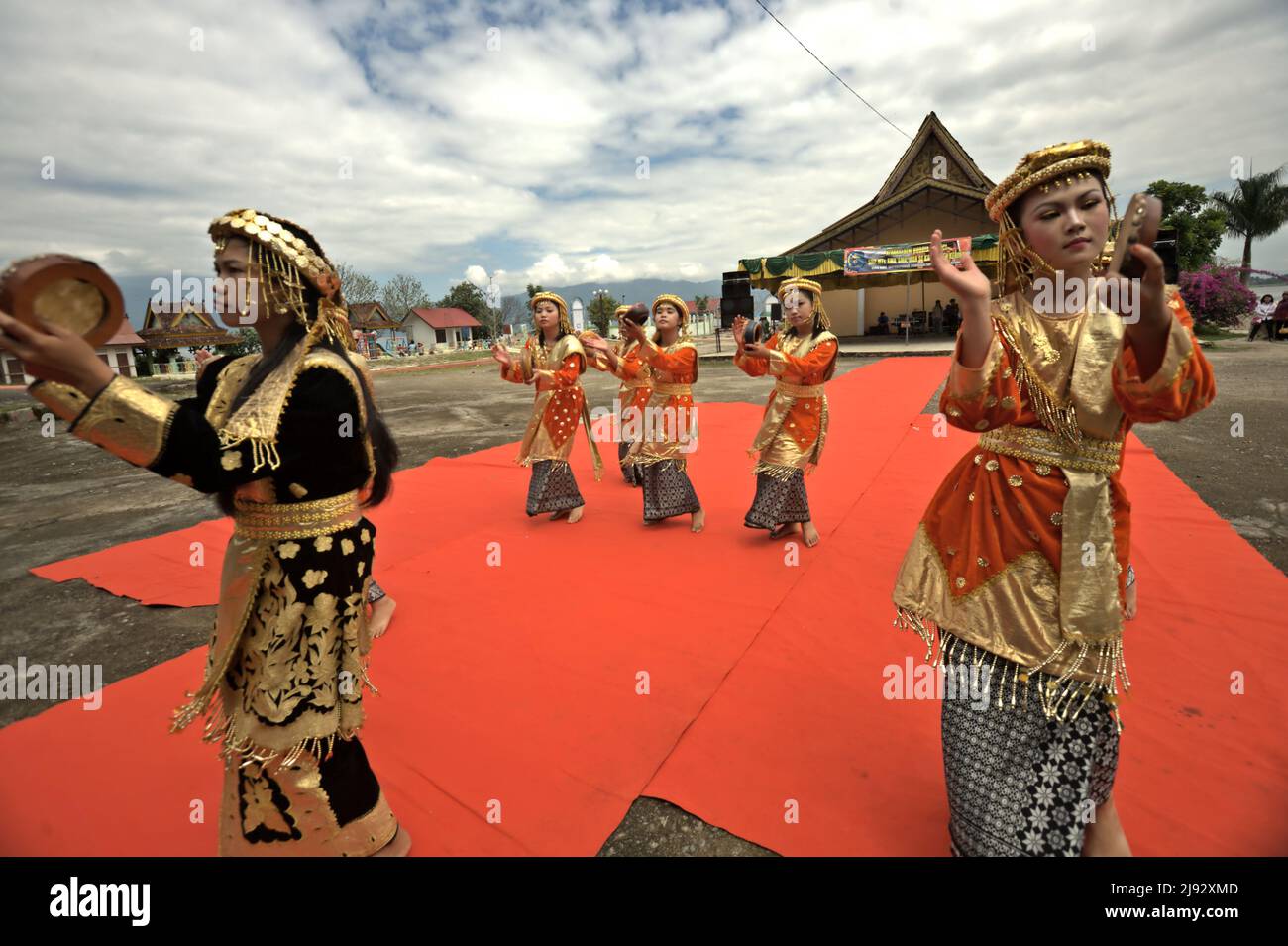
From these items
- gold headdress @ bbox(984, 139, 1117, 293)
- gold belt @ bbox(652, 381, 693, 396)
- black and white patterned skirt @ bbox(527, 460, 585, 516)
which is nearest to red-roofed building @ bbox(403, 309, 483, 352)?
black and white patterned skirt @ bbox(527, 460, 585, 516)

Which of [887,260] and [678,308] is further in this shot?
[887,260]

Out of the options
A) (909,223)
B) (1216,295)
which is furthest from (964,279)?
(1216,295)

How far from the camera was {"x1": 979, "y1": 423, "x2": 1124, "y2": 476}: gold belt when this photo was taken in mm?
1487

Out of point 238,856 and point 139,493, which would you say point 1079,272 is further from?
point 139,493

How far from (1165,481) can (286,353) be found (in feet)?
21.2

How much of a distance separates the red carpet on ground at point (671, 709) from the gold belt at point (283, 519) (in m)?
1.07

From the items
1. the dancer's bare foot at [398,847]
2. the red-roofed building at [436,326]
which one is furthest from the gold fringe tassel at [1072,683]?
the red-roofed building at [436,326]

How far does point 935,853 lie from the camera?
5.94 feet

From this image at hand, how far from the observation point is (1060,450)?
1.51 meters

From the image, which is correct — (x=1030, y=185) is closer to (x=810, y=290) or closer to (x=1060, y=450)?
(x=1060, y=450)

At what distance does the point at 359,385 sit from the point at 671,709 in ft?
5.68

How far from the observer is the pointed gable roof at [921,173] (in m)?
21.2

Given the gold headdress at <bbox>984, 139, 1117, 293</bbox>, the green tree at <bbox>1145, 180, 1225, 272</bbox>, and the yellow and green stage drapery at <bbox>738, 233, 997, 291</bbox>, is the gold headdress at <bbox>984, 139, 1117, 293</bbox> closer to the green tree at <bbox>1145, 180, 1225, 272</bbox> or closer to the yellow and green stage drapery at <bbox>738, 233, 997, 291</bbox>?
the yellow and green stage drapery at <bbox>738, 233, 997, 291</bbox>

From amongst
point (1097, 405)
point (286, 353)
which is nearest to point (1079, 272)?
point (1097, 405)
